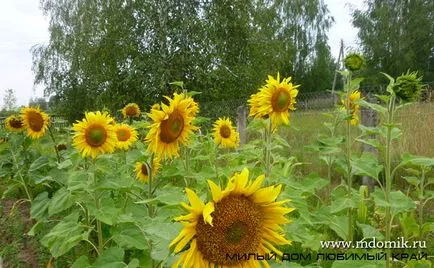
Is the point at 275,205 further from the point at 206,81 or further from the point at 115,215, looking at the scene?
the point at 206,81

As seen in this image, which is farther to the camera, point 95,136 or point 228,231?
point 95,136

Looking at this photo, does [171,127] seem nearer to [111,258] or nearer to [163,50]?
[111,258]

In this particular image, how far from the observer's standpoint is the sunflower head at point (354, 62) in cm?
191

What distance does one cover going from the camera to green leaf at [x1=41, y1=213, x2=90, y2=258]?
67.8 inches

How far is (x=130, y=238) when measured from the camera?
1.67 meters

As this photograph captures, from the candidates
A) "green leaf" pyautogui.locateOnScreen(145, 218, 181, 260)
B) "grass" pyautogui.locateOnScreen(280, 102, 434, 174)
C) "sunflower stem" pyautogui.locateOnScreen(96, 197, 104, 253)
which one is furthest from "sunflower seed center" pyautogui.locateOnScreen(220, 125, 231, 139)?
"green leaf" pyautogui.locateOnScreen(145, 218, 181, 260)

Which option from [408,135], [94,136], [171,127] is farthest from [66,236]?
[408,135]

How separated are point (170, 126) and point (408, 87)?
0.79 m

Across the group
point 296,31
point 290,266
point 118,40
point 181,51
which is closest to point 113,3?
point 118,40

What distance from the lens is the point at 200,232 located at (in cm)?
96

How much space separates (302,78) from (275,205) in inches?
1163

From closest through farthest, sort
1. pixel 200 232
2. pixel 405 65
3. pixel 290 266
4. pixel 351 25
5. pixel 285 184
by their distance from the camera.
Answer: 1. pixel 200 232
2. pixel 290 266
3. pixel 285 184
4. pixel 405 65
5. pixel 351 25

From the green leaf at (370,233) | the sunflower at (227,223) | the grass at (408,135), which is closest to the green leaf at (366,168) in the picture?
the green leaf at (370,233)

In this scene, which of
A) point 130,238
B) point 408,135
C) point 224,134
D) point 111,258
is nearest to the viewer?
point 111,258
